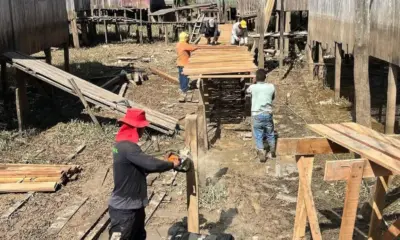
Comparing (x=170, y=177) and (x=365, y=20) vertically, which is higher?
(x=365, y=20)

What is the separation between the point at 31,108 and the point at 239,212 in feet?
31.3

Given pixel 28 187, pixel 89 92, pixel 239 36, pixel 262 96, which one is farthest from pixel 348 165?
pixel 239 36

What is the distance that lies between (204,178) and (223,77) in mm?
3382

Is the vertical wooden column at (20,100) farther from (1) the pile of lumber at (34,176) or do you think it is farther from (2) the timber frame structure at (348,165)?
(2) the timber frame structure at (348,165)

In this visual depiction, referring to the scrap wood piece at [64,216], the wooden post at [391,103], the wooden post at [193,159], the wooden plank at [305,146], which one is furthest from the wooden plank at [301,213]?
the wooden post at [391,103]

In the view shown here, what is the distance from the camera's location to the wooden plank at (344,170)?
453 cm

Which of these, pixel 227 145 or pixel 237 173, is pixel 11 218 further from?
pixel 227 145

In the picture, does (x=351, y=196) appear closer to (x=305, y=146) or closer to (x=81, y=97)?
(x=305, y=146)

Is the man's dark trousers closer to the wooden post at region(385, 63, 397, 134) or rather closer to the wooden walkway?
the wooden walkway

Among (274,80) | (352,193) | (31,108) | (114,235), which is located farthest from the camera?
(274,80)

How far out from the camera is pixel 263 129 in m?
10.5

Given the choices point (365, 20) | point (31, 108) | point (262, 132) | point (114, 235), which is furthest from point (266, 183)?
point (31, 108)

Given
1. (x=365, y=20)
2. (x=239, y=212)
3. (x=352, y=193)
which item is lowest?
(x=239, y=212)

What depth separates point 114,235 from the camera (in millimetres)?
5516
